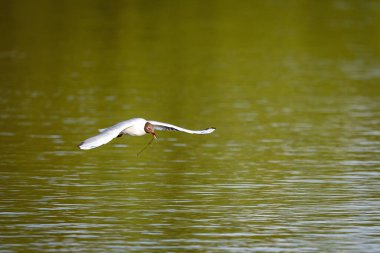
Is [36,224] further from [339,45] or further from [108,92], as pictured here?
[339,45]

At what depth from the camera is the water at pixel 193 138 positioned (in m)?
17.8

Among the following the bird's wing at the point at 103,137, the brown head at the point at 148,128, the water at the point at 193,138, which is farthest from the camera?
the water at the point at 193,138

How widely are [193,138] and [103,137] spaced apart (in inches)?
455

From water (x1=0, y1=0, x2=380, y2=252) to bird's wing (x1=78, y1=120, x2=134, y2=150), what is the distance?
4.46 feet

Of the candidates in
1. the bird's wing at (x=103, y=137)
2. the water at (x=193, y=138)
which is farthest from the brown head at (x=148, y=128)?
the water at (x=193, y=138)

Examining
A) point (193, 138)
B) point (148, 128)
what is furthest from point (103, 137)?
point (193, 138)

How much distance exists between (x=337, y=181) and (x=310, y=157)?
2729mm

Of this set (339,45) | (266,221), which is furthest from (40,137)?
(339,45)

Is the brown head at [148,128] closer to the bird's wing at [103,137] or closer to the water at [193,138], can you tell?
the bird's wing at [103,137]

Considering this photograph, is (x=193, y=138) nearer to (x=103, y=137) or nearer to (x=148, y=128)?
(x=148, y=128)

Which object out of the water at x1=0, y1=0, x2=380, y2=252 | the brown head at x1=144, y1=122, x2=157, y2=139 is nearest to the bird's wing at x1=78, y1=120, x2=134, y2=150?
the brown head at x1=144, y1=122, x2=157, y2=139

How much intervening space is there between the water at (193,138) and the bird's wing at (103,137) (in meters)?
1.36

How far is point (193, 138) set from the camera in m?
27.8

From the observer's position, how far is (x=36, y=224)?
1797cm
